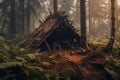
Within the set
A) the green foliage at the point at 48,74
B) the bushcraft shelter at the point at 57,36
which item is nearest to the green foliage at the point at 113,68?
the green foliage at the point at 48,74

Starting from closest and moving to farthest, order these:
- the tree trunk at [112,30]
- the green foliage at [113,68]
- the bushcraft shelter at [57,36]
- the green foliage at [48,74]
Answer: the green foliage at [48,74], the green foliage at [113,68], the tree trunk at [112,30], the bushcraft shelter at [57,36]

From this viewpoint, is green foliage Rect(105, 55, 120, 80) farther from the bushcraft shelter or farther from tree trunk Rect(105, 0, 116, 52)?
the bushcraft shelter

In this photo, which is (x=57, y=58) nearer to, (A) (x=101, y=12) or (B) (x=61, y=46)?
(B) (x=61, y=46)

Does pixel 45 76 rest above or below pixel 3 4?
below

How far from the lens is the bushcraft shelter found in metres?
16.8


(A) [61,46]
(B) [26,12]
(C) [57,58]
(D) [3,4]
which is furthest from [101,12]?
(C) [57,58]

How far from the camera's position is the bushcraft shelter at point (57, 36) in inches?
663

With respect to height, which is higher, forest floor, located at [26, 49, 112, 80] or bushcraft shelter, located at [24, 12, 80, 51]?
bushcraft shelter, located at [24, 12, 80, 51]

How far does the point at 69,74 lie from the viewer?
11391 mm

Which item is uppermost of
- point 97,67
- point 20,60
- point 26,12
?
point 26,12

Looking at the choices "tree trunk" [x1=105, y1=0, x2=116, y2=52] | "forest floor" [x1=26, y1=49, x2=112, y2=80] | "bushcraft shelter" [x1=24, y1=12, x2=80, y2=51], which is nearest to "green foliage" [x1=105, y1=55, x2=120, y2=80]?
"forest floor" [x1=26, y1=49, x2=112, y2=80]

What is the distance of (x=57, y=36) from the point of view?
18.2 m

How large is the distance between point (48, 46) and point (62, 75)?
551cm

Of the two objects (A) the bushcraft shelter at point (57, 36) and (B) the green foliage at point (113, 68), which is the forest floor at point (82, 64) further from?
(A) the bushcraft shelter at point (57, 36)
